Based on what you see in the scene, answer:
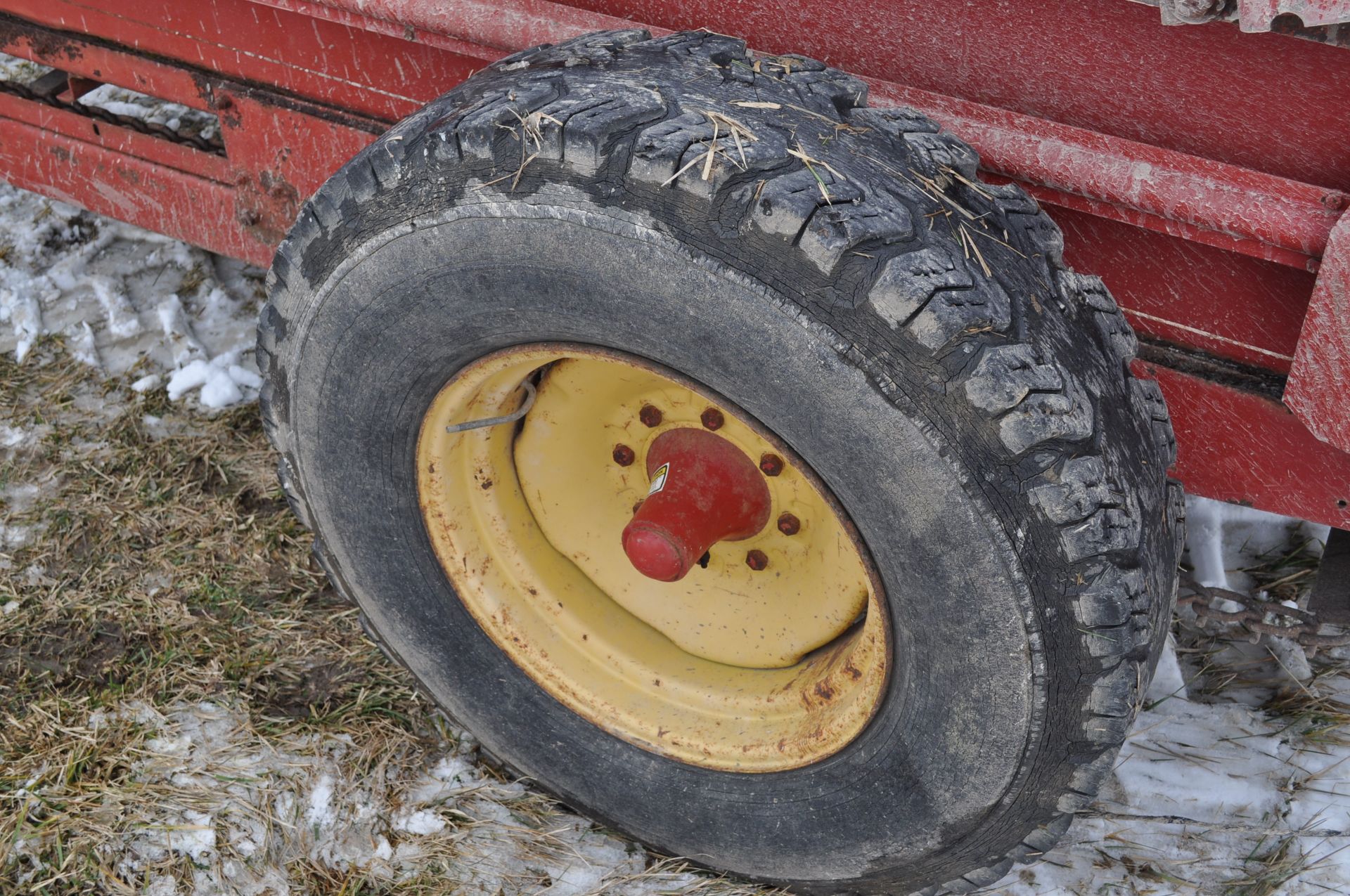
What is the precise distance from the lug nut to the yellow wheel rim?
0.05 feet

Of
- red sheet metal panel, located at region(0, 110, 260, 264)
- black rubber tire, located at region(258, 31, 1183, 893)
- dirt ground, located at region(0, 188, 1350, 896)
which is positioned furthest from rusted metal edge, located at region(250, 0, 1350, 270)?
red sheet metal panel, located at region(0, 110, 260, 264)

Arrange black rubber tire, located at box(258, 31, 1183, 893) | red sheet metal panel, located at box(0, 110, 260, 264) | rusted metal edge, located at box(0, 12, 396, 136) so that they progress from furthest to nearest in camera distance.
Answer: red sheet metal panel, located at box(0, 110, 260, 264)
rusted metal edge, located at box(0, 12, 396, 136)
black rubber tire, located at box(258, 31, 1183, 893)

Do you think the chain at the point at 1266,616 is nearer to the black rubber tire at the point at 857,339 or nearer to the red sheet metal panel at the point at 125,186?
the black rubber tire at the point at 857,339

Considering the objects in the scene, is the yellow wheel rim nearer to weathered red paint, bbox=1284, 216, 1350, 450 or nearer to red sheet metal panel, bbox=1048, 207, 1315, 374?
red sheet metal panel, bbox=1048, 207, 1315, 374

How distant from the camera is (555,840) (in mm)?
2266

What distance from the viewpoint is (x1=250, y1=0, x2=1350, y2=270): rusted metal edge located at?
1614 millimetres

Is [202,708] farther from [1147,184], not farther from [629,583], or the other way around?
[1147,184]

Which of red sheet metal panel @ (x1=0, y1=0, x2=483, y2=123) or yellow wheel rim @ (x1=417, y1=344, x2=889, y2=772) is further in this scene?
red sheet metal panel @ (x1=0, y1=0, x2=483, y2=123)

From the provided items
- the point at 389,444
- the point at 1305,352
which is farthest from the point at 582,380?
the point at 1305,352

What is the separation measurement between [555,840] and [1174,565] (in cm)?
122

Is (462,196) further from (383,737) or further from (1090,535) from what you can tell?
(383,737)

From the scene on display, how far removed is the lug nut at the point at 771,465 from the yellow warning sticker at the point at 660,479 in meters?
0.16

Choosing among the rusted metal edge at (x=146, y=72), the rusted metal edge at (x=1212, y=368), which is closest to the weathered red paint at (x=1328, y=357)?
the rusted metal edge at (x=1212, y=368)

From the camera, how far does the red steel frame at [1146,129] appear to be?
164 cm
